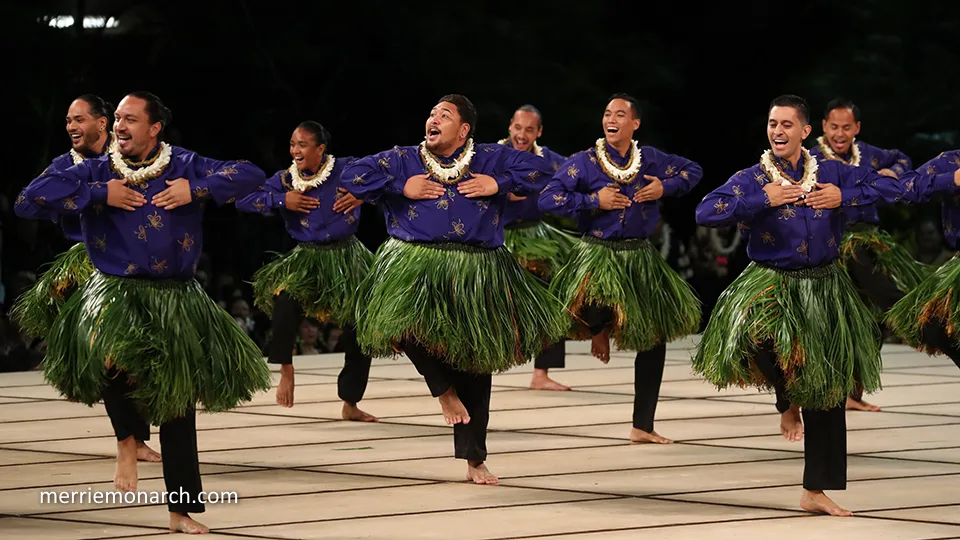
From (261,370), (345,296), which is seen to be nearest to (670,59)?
(345,296)

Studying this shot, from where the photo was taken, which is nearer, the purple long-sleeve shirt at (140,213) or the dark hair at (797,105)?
the purple long-sleeve shirt at (140,213)

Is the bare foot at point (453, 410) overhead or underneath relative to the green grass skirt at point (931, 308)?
underneath

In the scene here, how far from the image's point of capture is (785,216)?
4566 millimetres

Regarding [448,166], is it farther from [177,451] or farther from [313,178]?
[313,178]

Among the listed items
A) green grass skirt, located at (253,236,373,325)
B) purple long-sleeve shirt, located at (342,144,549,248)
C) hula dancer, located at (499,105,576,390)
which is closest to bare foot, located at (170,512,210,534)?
purple long-sleeve shirt, located at (342,144,549,248)

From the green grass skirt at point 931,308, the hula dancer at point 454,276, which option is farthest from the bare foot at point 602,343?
the green grass skirt at point 931,308

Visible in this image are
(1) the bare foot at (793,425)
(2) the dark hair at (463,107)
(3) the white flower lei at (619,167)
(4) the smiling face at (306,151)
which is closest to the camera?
(1) the bare foot at (793,425)

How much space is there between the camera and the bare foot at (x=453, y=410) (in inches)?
192

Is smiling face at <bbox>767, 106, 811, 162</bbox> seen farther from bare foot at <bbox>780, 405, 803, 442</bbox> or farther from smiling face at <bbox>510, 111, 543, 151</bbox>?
smiling face at <bbox>510, 111, 543, 151</bbox>

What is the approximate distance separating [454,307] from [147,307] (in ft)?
3.17

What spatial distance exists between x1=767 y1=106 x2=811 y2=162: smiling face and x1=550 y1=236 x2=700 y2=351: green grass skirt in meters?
1.28

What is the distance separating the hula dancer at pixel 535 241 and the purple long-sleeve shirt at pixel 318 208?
0.92 m

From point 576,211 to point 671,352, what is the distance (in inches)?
113

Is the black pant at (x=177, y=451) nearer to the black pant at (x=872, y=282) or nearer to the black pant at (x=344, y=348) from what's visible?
the black pant at (x=344, y=348)
